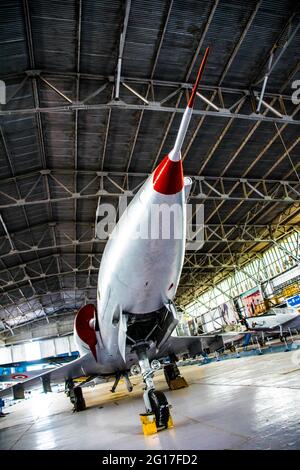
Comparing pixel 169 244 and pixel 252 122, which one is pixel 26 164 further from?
pixel 169 244

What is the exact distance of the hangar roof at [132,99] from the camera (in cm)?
812

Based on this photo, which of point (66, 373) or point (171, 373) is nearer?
point (66, 373)

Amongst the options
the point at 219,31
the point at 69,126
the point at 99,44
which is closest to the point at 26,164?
the point at 69,126

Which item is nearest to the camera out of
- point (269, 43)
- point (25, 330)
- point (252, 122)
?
point (269, 43)

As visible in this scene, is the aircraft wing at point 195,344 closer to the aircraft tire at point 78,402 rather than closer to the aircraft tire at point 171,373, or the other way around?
the aircraft tire at point 171,373

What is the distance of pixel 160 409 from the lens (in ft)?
12.2

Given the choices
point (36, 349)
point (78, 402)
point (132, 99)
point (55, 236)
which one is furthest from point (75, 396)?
point (36, 349)

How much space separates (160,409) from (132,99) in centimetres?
→ 979

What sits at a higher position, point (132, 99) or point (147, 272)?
point (132, 99)

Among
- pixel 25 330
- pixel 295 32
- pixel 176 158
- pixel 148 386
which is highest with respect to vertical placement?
pixel 295 32

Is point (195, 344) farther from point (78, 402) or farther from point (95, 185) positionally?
point (95, 185)

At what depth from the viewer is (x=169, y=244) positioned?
3.38 meters

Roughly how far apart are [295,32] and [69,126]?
25.3 ft

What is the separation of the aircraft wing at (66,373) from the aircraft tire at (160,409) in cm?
378
